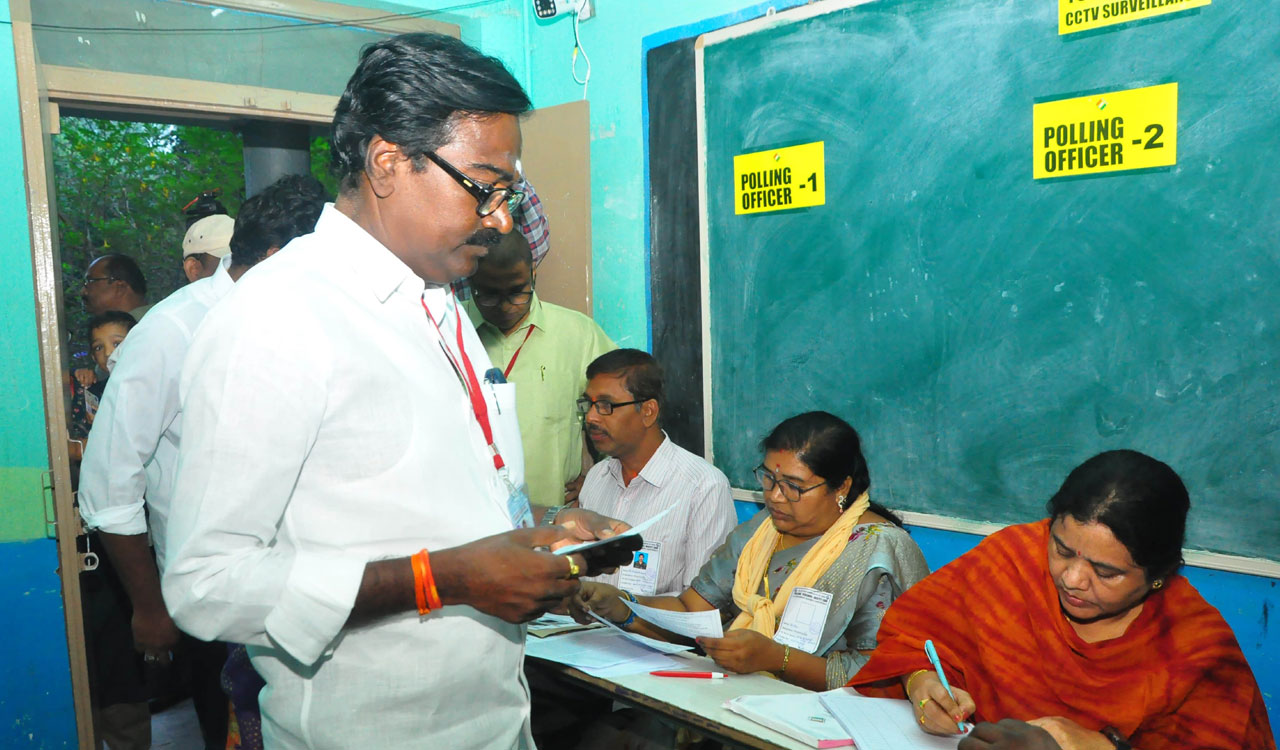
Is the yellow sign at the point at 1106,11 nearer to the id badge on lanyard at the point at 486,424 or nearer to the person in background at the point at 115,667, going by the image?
the id badge on lanyard at the point at 486,424

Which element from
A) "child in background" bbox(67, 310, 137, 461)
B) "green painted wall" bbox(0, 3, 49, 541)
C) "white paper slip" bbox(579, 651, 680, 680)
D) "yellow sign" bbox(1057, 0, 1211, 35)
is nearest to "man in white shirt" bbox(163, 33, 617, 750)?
"white paper slip" bbox(579, 651, 680, 680)

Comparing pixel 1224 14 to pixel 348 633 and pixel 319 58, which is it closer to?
pixel 348 633

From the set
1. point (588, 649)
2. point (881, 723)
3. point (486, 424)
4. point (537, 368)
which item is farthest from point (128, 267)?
point (881, 723)

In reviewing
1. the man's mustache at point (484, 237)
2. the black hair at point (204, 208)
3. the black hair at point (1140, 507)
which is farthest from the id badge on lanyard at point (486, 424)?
the black hair at point (204, 208)

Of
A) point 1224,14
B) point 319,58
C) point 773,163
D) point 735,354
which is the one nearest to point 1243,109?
point 1224,14

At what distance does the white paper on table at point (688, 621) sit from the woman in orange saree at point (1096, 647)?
34 centimetres

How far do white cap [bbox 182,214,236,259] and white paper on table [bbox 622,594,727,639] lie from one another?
2179 millimetres

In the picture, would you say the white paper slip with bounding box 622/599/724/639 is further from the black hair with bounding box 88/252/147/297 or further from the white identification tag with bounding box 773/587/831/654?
the black hair with bounding box 88/252/147/297

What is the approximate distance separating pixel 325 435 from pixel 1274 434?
2133 mm

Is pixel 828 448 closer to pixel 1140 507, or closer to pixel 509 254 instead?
pixel 1140 507

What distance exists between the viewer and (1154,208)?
2.32 metres

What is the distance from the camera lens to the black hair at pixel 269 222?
254cm

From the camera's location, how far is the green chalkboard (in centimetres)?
220

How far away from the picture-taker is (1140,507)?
1748mm
